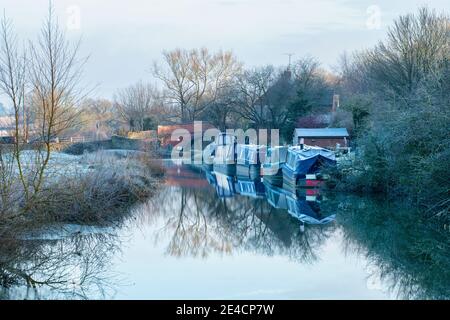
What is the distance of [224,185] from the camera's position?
22.3 m

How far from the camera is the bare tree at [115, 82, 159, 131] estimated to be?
154ft

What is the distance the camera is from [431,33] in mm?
21594

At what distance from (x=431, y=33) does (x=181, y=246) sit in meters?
14.6

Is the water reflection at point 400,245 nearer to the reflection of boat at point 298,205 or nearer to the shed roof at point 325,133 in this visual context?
the reflection of boat at point 298,205

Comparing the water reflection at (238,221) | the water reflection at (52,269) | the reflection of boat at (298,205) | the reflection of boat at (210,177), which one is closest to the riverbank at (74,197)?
the water reflection at (52,269)

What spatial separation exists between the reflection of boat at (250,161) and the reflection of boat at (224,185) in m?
0.64

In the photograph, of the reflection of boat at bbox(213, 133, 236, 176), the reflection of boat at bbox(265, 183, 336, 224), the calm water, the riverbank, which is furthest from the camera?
the reflection of boat at bbox(213, 133, 236, 176)

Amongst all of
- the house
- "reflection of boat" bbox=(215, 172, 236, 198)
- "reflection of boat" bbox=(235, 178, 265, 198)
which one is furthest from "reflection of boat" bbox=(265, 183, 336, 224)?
the house

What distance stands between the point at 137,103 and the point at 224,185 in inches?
1054

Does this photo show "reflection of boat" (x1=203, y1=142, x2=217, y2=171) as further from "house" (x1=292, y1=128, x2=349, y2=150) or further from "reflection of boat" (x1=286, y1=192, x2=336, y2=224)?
"reflection of boat" (x1=286, y1=192, x2=336, y2=224)

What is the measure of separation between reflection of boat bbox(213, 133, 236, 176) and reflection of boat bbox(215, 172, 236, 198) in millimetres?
521

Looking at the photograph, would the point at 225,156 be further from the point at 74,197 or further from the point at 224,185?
the point at 74,197

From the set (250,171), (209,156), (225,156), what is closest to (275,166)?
(250,171)
